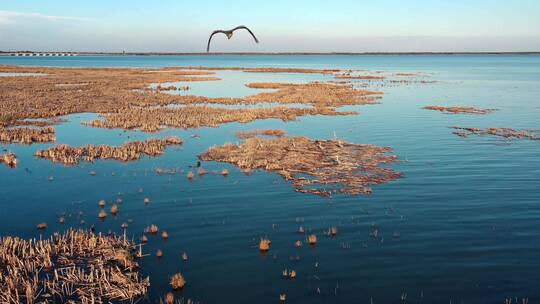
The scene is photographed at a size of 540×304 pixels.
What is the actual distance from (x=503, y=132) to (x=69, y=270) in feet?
113

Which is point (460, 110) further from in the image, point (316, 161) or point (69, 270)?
point (69, 270)

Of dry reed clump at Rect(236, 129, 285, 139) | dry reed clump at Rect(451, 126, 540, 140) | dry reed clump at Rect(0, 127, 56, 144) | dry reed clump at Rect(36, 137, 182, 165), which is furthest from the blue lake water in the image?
dry reed clump at Rect(236, 129, 285, 139)

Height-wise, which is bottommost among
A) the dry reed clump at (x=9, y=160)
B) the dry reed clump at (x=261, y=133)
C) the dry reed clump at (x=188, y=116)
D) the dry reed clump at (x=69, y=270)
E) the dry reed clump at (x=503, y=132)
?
the dry reed clump at (x=69, y=270)

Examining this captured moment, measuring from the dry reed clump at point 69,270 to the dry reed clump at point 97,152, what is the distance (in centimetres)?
1223

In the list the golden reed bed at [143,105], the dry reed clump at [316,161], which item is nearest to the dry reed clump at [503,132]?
the dry reed clump at [316,161]

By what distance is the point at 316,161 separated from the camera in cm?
2617

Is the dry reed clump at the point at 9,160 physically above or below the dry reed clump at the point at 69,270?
above

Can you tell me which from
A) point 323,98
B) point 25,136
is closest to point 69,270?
point 25,136

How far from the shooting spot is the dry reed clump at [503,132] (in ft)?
113

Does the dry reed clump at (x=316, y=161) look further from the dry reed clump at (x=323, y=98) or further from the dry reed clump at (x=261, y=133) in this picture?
the dry reed clump at (x=323, y=98)

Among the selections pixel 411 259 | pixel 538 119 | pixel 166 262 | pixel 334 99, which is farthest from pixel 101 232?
pixel 334 99

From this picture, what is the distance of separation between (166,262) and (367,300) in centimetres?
627

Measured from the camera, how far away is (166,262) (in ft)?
45.3

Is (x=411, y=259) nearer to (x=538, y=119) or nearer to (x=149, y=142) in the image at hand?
(x=149, y=142)
